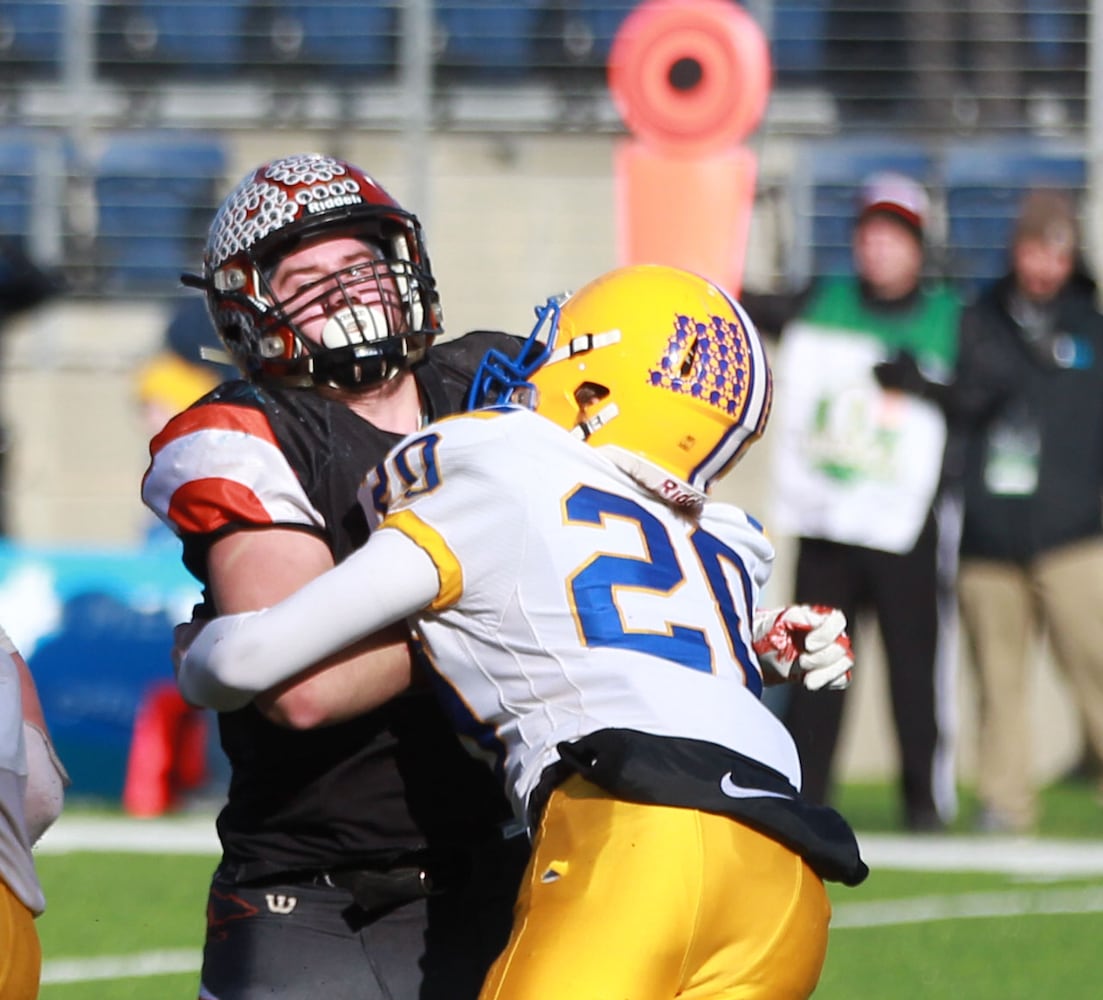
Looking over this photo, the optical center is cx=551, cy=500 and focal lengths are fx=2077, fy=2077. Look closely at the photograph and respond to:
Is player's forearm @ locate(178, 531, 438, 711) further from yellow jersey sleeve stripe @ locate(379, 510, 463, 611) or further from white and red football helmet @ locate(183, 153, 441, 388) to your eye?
white and red football helmet @ locate(183, 153, 441, 388)

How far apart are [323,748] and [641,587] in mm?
536

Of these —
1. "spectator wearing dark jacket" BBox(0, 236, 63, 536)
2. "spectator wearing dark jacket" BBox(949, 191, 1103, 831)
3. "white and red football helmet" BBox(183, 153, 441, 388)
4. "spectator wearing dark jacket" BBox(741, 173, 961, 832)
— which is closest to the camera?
"white and red football helmet" BBox(183, 153, 441, 388)

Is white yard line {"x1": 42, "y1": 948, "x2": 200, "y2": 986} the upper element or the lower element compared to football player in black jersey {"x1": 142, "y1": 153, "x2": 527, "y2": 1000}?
lower

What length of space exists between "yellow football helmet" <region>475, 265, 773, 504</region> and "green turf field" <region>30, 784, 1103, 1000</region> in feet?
8.47

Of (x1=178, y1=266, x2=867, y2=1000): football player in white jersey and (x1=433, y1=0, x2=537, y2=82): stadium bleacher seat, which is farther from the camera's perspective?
(x1=433, y1=0, x2=537, y2=82): stadium bleacher seat

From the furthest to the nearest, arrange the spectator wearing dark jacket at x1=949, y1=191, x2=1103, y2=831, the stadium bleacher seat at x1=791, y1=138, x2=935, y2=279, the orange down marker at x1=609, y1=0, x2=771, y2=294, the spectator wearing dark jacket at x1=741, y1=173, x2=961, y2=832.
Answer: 1. the stadium bleacher seat at x1=791, y1=138, x2=935, y2=279
2. the spectator wearing dark jacket at x1=949, y1=191, x2=1103, y2=831
3. the spectator wearing dark jacket at x1=741, y1=173, x2=961, y2=832
4. the orange down marker at x1=609, y1=0, x2=771, y2=294

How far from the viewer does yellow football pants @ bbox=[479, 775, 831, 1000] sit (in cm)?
226

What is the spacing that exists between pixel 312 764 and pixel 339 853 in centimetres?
13

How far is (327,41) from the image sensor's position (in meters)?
11.4

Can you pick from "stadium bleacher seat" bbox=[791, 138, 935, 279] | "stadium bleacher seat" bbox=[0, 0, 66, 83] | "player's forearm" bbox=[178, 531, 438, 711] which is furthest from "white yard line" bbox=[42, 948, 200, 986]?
"stadium bleacher seat" bbox=[0, 0, 66, 83]

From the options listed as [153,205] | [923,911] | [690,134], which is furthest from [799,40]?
[923,911]

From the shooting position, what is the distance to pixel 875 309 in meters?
7.39

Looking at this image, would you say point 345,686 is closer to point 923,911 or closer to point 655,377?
point 655,377

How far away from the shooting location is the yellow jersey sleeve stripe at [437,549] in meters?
2.44
